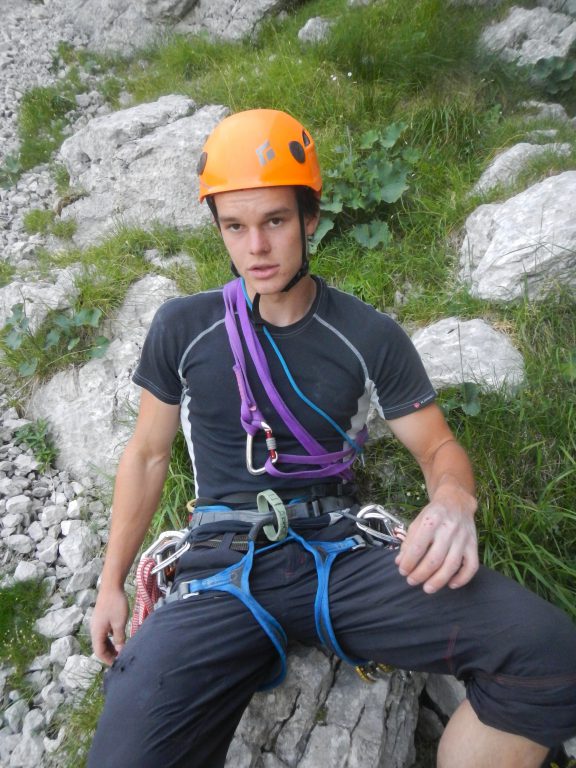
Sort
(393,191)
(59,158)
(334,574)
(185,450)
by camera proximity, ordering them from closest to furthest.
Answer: (334,574), (185,450), (393,191), (59,158)

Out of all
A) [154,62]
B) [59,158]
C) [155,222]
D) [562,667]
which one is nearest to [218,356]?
[562,667]

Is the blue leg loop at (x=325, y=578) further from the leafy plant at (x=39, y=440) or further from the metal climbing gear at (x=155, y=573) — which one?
the leafy plant at (x=39, y=440)

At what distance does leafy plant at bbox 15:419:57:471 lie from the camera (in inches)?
142

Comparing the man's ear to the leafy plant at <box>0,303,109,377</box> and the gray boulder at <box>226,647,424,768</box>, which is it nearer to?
the gray boulder at <box>226,647,424,768</box>

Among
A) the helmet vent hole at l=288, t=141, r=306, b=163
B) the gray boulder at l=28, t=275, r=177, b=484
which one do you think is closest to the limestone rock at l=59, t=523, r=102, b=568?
the gray boulder at l=28, t=275, r=177, b=484

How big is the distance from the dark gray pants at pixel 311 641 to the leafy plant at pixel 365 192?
2.74 meters

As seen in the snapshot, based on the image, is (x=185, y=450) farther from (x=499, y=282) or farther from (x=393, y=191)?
(x=393, y=191)

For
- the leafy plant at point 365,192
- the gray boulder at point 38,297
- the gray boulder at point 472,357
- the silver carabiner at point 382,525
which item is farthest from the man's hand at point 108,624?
the leafy plant at point 365,192

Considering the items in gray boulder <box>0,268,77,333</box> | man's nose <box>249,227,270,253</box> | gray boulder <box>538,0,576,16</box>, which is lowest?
gray boulder <box>0,268,77,333</box>

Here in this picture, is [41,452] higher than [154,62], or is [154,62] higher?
[154,62]

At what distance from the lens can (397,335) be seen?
2.27 metres

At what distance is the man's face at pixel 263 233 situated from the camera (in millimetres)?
2117

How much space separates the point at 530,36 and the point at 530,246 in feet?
12.9

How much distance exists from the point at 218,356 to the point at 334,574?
100cm
